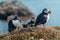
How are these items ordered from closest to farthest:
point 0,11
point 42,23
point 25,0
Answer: point 42,23, point 0,11, point 25,0

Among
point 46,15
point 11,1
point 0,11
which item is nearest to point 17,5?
point 11,1

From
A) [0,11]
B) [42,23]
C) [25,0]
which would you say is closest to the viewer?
[42,23]

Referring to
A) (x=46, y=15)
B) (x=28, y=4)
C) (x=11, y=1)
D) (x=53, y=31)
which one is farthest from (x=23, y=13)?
(x=53, y=31)

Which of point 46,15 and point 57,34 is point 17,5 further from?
point 57,34

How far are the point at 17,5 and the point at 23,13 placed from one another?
89.1 inches

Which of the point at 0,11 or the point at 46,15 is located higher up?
the point at 46,15

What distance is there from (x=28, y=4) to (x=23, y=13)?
1.00 m

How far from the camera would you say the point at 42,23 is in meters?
12.5

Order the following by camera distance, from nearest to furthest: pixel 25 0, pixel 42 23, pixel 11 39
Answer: pixel 11 39
pixel 42 23
pixel 25 0

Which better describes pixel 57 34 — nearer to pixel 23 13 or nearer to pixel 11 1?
pixel 23 13

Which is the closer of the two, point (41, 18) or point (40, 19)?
point (40, 19)

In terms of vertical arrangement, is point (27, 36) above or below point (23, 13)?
above

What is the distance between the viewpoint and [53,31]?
972 cm

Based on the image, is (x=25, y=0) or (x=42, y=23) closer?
(x=42, y=23)
